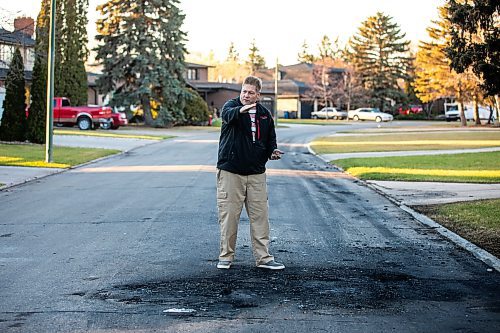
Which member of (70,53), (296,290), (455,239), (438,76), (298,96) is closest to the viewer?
(296,290)

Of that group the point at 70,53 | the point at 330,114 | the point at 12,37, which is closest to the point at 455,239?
the point at 12,37

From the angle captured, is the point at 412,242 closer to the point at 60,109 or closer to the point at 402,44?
→ the point at 60,109

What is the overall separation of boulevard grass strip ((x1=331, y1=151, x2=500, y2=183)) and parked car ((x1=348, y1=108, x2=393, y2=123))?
53.4 metres

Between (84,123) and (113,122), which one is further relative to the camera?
(113,122)

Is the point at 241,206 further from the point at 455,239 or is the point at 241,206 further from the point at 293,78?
the point at 293,78

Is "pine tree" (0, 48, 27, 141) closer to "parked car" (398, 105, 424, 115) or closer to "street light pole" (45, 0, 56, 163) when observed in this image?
"street light pole" (45, 0, 56, 163)

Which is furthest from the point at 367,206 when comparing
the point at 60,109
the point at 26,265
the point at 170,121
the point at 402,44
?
the point at 402,44

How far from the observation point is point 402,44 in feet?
309

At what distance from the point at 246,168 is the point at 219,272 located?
111 centimetres

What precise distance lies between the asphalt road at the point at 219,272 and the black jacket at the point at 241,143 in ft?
3.59

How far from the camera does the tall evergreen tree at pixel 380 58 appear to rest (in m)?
92.5

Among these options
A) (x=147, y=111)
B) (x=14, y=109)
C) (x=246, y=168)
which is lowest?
(x=246, y=168)

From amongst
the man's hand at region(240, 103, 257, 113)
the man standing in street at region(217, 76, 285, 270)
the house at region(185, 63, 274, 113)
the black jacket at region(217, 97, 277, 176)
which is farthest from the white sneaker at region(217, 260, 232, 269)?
the house at region(185, 63, 274, 113)

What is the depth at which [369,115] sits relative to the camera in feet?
276
